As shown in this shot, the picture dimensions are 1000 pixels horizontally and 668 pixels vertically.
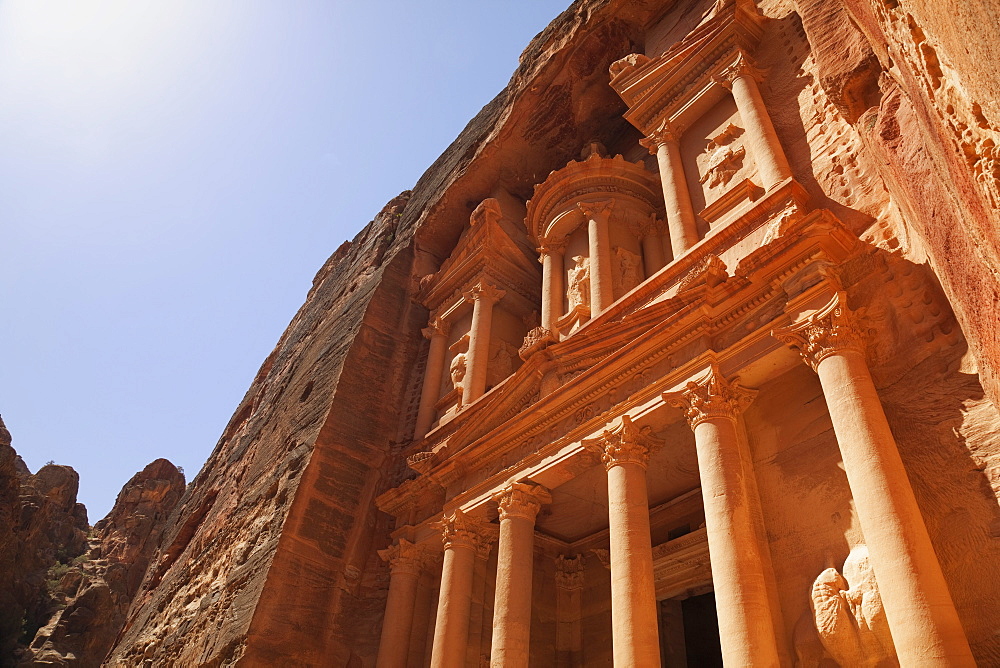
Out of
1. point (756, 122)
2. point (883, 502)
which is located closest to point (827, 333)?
point (883, 502)

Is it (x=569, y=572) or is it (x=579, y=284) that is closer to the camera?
(x=569, y=572)

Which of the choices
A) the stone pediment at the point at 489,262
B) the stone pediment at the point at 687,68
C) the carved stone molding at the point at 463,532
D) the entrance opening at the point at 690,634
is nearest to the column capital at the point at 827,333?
the entrance opening at the point at 690,634

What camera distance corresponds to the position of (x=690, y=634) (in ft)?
41.6

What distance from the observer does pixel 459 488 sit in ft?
38.7

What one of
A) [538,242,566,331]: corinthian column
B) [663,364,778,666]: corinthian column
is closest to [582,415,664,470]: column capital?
[663,364,778,666]: corinthian column

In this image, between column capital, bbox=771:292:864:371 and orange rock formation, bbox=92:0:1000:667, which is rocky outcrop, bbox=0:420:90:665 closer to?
orange rock formation, bbox=92:0:1000:667

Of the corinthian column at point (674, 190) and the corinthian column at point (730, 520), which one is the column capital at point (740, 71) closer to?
the corinthian column at point (674, 190)

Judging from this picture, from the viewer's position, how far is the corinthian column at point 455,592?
10.1 meters

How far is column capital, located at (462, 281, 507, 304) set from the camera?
1617cm

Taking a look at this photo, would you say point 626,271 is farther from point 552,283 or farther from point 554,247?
point 554,247

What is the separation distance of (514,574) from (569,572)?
2.84 meters

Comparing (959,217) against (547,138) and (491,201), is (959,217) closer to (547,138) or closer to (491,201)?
(491,201)

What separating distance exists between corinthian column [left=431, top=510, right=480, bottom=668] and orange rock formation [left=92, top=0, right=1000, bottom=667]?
5cm

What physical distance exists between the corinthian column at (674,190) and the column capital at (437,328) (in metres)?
6.93
